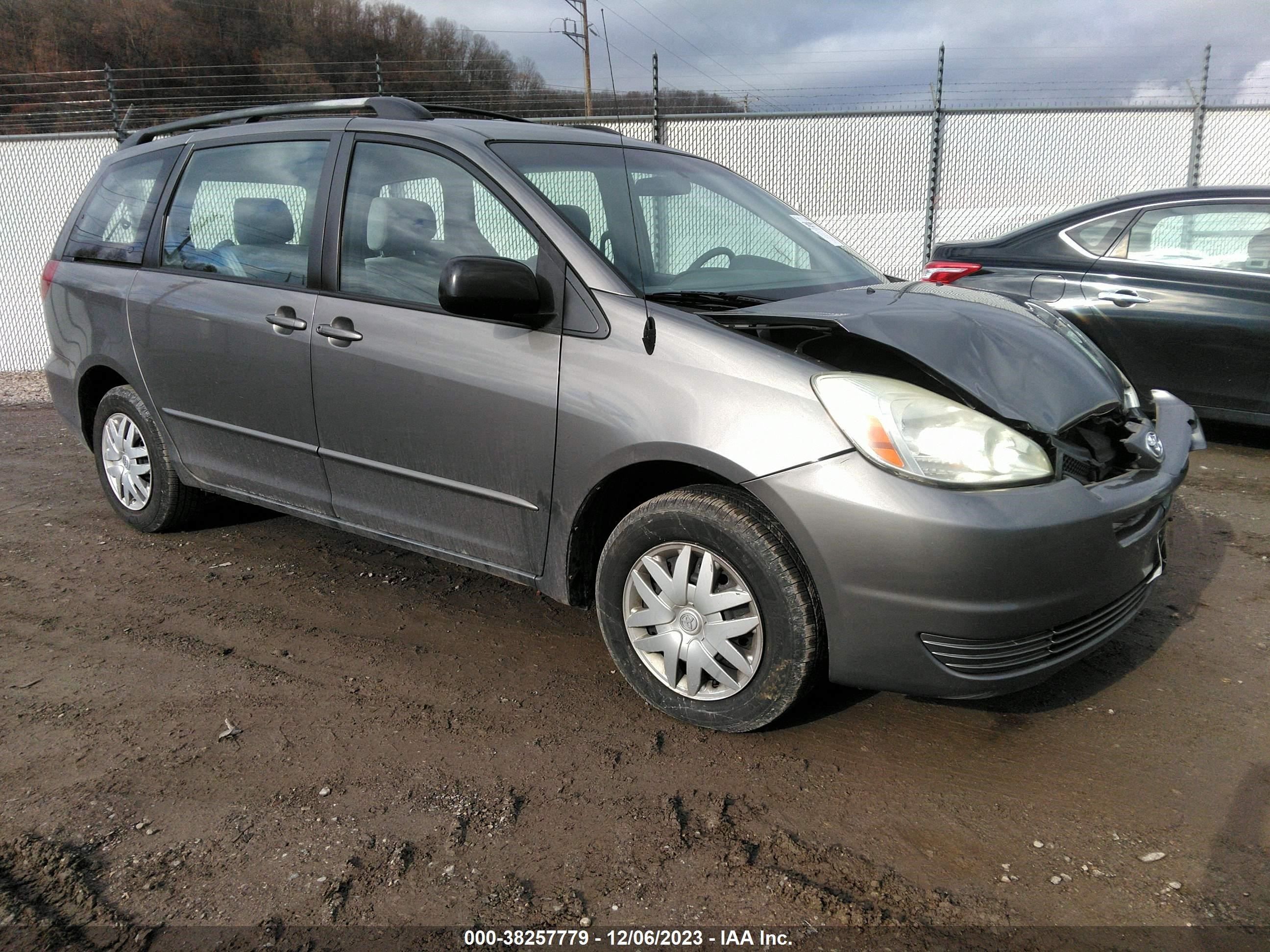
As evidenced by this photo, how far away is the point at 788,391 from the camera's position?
2.53m

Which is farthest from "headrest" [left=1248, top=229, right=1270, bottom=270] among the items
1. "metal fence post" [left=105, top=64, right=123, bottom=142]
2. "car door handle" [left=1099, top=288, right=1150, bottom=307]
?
"metal fence post" [left=105, top=64, right=123, bottom=142]

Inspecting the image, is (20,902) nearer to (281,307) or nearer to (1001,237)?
(281,307)

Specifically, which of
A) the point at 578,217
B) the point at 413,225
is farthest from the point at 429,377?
the point at 578,217

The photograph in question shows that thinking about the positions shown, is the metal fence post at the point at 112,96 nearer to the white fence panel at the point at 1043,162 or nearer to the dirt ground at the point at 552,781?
the dirt ground at the point at 552,781

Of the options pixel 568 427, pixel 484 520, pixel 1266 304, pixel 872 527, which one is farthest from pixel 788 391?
pixel 1266 304

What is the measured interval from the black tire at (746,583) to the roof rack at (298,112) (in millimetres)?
1799

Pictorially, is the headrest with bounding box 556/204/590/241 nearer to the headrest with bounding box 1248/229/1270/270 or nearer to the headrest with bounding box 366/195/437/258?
the headrest with bounding box 366/195/437/258

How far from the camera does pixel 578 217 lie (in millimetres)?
3100

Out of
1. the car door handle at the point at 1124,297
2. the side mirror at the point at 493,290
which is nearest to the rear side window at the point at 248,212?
the side mirror at the point at 493,290

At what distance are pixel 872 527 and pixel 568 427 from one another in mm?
953

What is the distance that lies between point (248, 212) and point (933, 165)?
8.02 meters

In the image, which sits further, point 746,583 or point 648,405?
point 648,405

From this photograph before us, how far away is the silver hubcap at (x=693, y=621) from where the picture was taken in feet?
8.68

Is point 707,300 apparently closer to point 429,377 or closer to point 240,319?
point 429,377
